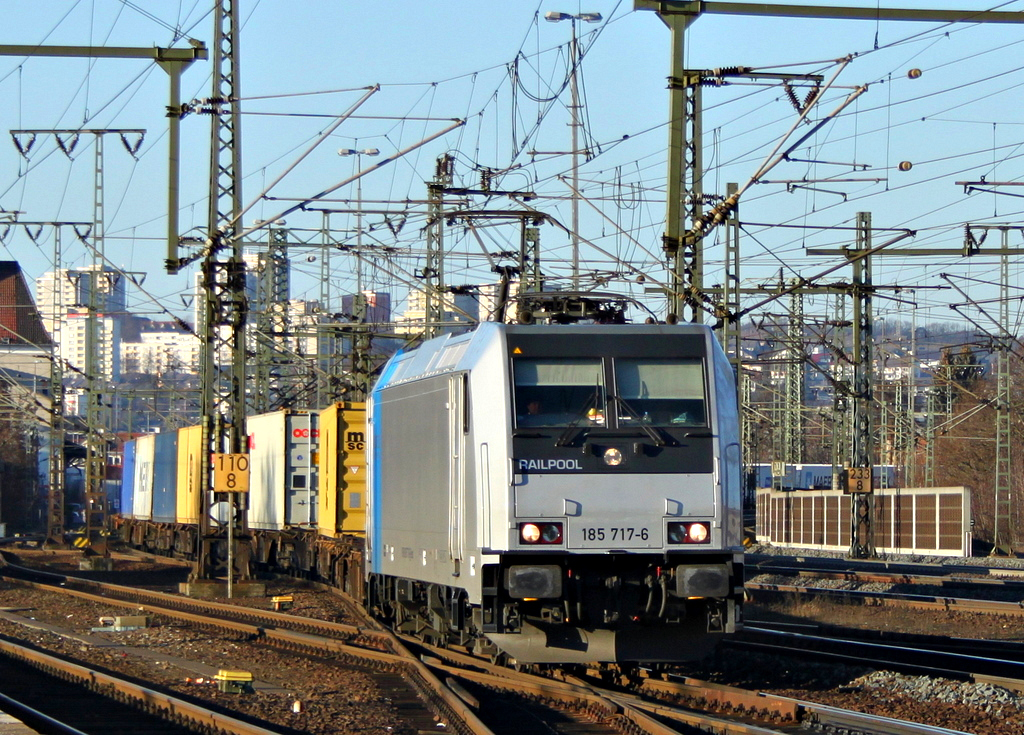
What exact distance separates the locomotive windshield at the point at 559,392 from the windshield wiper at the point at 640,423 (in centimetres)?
15

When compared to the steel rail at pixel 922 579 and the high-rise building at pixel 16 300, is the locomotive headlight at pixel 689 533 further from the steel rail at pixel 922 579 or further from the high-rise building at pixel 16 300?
the high-rise building at pixel 16 300

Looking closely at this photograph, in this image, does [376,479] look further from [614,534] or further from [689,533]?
[689,533]

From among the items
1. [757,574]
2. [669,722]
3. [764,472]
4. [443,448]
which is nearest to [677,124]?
[443,448]

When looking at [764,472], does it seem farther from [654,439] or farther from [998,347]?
[654,439]

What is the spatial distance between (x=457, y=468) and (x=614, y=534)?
5.91 ft

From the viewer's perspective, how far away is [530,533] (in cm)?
1248

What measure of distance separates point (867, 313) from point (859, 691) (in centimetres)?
2541

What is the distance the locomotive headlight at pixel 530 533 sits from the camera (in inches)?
490

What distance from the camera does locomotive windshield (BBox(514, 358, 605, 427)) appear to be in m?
12.8

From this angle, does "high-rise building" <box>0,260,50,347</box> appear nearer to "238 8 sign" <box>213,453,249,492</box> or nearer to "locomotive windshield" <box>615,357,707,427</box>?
"238 8 sign" <box>213,453,249,492</box>

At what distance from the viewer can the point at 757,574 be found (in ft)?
107

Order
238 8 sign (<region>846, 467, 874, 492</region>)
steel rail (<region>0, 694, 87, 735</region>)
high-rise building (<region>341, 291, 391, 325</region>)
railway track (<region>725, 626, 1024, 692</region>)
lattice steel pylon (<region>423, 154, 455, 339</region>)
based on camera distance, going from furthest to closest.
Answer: high-rise building (<region>341, 291, 391, 325</region>) < 238 8 sign (<region>846, 467, 874, 492</region>) < lattice steel pylon (<region>423, 154, 455, 339</region>) < railway track (<region>725, 626, 1024, 692</region>) < steel rail (<region>0, 694, 87, 735</region>)

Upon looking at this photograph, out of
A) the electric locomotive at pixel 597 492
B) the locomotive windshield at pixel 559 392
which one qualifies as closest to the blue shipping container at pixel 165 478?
the electric locomotive at pixel 597 492

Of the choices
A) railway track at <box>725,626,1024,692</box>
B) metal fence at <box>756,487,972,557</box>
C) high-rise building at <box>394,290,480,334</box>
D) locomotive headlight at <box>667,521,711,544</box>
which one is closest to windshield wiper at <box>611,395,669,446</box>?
locomotive headlight at <box>667,521,711,544</box>
